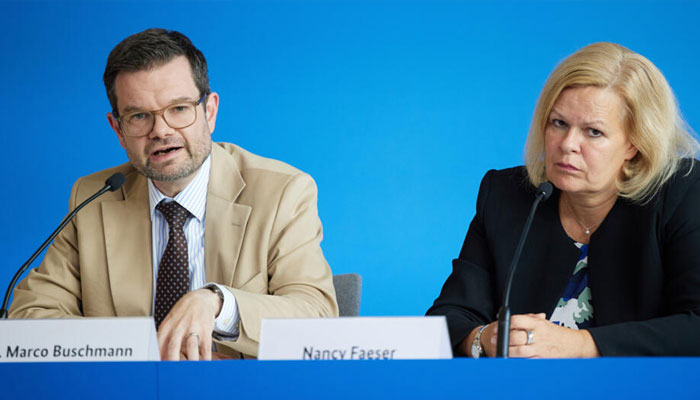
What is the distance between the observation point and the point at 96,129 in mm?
3707

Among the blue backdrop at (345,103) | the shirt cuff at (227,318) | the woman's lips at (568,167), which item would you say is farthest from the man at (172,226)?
the blue backdrop at (345,103)

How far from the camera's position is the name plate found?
1.17 meters

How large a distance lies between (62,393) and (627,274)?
4.37ft

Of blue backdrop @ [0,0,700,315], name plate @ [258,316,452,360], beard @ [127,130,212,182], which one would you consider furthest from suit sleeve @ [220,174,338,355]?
blue backdrop @ [0,0,700,315]

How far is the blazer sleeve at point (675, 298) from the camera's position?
5.32ft

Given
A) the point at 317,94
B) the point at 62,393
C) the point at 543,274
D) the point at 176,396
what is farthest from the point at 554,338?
the point at 317,94

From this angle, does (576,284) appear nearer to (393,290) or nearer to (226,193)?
(226,193)

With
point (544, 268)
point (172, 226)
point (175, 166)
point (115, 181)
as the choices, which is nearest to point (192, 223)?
point (172, 226)

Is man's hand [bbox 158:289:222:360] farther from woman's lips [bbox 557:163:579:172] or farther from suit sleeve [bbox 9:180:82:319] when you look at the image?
woman's lips [bbox 557:163:579:172]

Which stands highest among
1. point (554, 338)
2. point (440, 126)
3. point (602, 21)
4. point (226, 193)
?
point (602, 21)

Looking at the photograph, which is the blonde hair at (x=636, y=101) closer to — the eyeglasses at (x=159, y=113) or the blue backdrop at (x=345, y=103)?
the eyeglasses at (x=159, y=113)

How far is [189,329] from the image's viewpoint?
1516 mm

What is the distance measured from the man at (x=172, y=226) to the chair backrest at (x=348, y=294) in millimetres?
199

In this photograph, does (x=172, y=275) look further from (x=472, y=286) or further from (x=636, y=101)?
(x=636, y=101)
